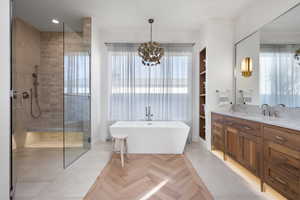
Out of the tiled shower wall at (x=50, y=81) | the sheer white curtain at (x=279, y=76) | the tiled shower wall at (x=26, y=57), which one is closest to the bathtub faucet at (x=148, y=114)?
the tiled shower wall at (x=50, y=81)

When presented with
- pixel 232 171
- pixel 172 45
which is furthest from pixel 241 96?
pixel 172 45

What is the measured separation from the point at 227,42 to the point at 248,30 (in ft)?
1.71

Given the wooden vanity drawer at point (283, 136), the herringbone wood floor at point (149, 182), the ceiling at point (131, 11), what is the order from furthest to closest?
1. the ceiling at point (131, 11)
2. the herringbone wood floor at point (149, 182)
3. the wooden vanity drawer at point (283, 136)

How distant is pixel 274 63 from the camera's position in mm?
2635

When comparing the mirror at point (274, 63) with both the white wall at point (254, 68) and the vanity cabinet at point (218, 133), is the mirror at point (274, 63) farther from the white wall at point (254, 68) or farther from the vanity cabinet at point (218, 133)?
the vanity cabinet at point (218, 133)

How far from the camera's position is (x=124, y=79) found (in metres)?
4.51

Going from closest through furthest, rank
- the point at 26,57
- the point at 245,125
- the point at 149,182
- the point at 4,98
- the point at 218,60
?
1. the point at 4,98
2. the point at 149,182
3. the point at 245,125
4. the point at 218,60
5. the point at 26,57

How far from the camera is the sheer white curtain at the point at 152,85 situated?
14.8 ft

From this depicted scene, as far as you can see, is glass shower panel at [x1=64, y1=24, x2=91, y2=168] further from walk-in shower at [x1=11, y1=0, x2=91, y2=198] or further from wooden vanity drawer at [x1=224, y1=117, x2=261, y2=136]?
wooden vanity drawer at [x1=224, y1=117, x2=261, y2=136]

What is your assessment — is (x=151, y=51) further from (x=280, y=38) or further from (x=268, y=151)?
(x=268, y=151)

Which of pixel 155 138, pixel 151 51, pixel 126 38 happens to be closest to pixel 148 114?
pixel 155 138

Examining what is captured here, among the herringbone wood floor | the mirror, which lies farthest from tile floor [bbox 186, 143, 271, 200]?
the mirror

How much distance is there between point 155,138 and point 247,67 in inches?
87.3

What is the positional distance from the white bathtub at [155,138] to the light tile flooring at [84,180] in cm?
37
